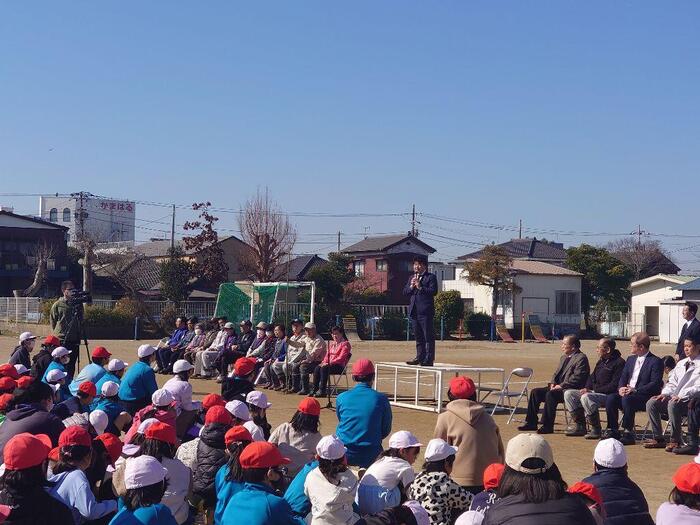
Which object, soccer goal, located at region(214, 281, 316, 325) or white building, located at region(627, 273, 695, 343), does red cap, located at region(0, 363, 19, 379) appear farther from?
white building, located at region(627, 273, 695, 343)

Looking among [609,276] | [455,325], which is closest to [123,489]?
[455,325]

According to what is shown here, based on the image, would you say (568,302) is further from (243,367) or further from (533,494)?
(533,494)

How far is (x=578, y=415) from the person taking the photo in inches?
485

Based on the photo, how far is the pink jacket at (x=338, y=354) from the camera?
52.3 feet

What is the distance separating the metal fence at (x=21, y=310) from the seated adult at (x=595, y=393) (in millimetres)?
30476

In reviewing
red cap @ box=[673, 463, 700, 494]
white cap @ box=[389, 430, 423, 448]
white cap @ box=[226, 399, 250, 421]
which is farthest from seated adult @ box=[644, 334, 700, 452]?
red cap @ box=[673, 463, 700, 494]

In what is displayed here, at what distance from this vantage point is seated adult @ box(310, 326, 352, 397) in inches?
627

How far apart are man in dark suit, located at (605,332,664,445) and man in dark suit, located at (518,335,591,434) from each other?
0.57 meters

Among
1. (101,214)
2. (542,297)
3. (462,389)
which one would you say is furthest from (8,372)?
(101,214)

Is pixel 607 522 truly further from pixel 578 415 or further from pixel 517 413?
pixel 517 413

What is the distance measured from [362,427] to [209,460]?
1.70m

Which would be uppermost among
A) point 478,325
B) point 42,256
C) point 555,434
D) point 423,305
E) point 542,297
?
point 42,256

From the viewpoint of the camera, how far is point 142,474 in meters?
4.56

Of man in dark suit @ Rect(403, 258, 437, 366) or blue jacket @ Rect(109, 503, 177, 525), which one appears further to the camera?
man in dark suit @ Rect(403, 258, 437, 366)
